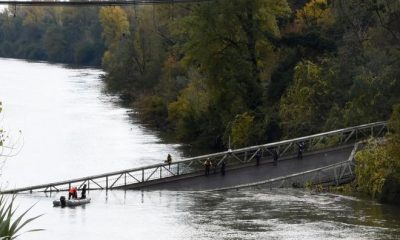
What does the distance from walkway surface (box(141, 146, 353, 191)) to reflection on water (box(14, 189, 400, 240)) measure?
1.37 meters

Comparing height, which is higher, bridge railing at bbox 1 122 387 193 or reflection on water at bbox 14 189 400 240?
bridge railing at bbox 1 122 387 193

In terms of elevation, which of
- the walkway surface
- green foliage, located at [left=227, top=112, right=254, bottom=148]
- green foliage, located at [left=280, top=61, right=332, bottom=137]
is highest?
green foliage, located at [left=280, top=61, right=332, bottom=137]

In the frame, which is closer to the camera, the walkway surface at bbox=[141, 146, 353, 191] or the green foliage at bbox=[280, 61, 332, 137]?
the walkway surface at bbox=[141, 146, 353, 191]

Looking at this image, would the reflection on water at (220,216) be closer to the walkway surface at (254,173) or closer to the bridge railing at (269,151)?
the walkway surface at (254,173)

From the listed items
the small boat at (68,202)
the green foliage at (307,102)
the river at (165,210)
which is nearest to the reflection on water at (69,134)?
the river at (165,210)

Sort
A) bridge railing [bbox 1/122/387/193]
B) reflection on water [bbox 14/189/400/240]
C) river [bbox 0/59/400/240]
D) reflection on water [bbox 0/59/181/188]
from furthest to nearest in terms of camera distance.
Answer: reflection on water [bbox 0/59/181/188], bridge railing [bbox 1/122/387/193], river [bbox 0/59/400/240], reflection on water [bbox 14/189/400/240]

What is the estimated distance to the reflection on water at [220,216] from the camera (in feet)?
120

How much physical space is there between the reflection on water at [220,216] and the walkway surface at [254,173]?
1.37 meters

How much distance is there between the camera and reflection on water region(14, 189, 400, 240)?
120 feet

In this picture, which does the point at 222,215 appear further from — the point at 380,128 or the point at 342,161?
the point at 380,128

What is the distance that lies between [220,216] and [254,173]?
9.13 m

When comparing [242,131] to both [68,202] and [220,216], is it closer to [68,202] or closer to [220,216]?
[68,202]

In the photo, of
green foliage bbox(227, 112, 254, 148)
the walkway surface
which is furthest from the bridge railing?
green foliage bbox(227, 112, 254, 148)

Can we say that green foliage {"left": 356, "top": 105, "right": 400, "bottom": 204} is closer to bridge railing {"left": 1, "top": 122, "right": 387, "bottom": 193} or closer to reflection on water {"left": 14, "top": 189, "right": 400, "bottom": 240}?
reflection on water {"left": 14, "top": 189, "right": 400, "bottom": 240}
